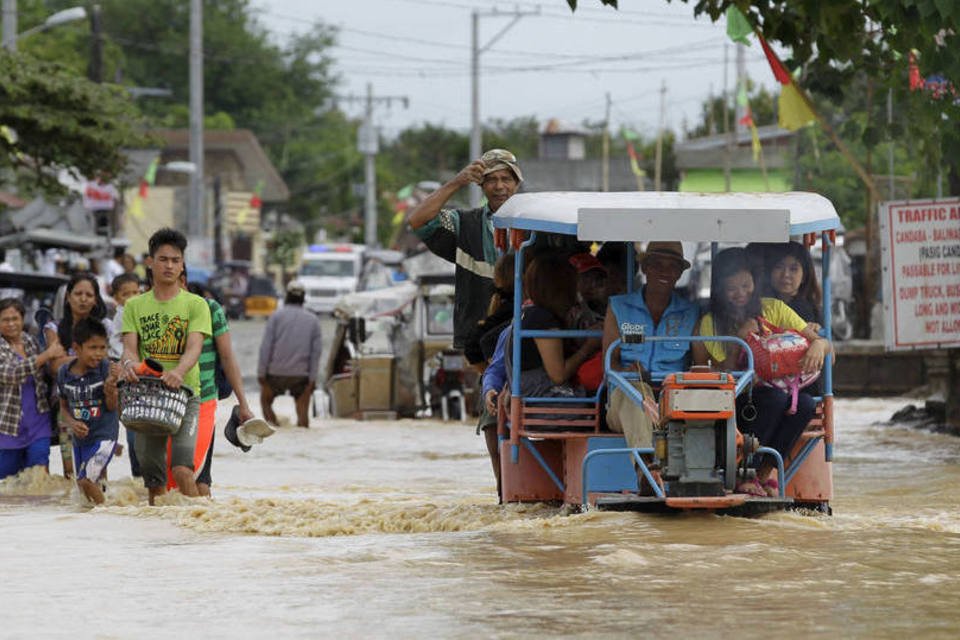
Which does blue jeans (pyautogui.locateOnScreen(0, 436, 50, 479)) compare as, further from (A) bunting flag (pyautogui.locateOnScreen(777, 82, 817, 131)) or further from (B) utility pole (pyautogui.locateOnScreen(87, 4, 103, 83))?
(B) utility pole (pyautogui.locateOnScreen(87, 4, 103, 83))

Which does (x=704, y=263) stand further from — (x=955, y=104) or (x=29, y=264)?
(x=955, y=104)

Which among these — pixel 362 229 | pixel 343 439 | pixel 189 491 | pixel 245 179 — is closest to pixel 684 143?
pixel 245 179

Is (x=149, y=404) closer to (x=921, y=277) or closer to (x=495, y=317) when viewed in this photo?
(x=495, y=317)

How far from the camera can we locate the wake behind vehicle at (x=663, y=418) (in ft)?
31.7

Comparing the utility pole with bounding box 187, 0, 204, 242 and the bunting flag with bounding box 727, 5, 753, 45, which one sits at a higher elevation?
the utility pole with bounding box 187, 0, 204, 242

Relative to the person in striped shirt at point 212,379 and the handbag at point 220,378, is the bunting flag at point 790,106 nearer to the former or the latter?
the handbag at point 220,378

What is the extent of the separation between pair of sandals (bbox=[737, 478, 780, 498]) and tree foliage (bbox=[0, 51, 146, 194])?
18630 millimetres

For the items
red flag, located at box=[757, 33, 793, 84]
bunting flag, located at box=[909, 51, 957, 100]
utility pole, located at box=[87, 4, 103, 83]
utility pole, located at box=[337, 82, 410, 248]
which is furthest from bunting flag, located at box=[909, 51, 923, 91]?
utility pole, located at box=[337, 82, 410, 248]

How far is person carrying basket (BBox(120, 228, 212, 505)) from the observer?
36.7ft

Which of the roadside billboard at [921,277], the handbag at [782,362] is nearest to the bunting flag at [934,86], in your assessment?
the roadside billboard at [921,277]

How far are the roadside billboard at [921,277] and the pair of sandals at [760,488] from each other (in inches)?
340

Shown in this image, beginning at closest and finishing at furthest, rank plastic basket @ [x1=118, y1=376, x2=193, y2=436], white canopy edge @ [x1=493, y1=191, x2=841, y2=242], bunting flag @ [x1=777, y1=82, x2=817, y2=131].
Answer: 1. white canopy edge @ [x1=493, y1=191, x2=841, y2=242]
2. plastic basket @ [x1=118, y1=376, x2=193, y2=436]
3. bunting flag @ [x1=777, y1=82, x2=817, y2=131]

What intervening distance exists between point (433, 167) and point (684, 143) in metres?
52.6

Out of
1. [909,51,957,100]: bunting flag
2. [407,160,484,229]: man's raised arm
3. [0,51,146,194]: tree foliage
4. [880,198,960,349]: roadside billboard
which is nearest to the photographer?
[407,160,484,229]: man's raised arm
